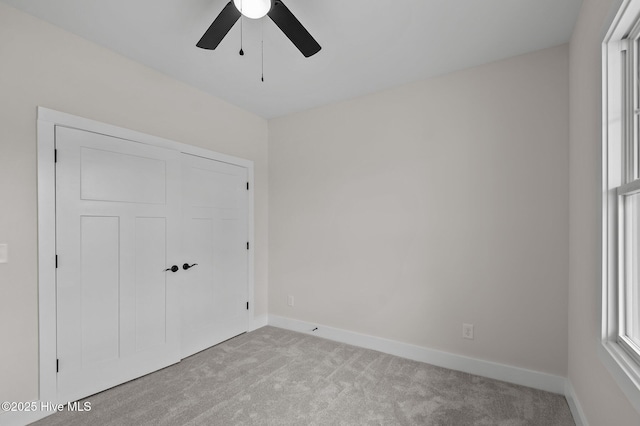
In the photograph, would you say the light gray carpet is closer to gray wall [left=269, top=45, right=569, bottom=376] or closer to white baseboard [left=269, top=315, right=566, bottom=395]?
white baseboard [left=269, top=315, right=566, bottom=395]

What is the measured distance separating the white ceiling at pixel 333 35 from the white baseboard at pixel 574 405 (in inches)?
97.9

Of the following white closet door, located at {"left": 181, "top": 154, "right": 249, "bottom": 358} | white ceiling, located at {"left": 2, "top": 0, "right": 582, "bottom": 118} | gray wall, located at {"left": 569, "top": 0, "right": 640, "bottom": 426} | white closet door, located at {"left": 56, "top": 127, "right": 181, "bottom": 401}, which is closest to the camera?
gray wall, located at {"left": 569, "top": 0, "right": 640, "bottom": 426}

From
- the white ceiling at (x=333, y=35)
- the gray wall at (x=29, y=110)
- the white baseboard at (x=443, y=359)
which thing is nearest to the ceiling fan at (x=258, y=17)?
the white ceiling at (x=333, y=35)

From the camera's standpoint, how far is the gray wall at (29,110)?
6.29ft

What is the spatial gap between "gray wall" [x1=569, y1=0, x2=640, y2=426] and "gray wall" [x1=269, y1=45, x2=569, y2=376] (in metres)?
0.20

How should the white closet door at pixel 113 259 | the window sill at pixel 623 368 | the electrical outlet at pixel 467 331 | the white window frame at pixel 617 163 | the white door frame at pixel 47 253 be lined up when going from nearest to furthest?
the window sill at pixel 623 368 < the white window frame at pixel 617 163 < the white door frame at pixel 47 253 < the white closet door at pixel 113 259 < the electrical outlet at pixel 467 331

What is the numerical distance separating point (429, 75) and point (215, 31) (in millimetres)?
1931

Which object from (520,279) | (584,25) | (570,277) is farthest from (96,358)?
(584,25)

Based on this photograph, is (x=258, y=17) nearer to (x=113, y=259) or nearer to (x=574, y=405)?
(x=113, y=259)

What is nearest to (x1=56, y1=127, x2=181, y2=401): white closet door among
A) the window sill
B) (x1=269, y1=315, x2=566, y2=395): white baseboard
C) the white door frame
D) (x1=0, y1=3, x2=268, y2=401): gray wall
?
the white door frame

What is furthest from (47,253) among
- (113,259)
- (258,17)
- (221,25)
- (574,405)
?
(574,405)

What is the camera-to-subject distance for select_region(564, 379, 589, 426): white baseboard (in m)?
1.82

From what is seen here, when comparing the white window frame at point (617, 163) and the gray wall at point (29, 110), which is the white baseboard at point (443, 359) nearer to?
the white window frame at point (617, 163)

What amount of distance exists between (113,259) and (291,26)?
2.18 m
